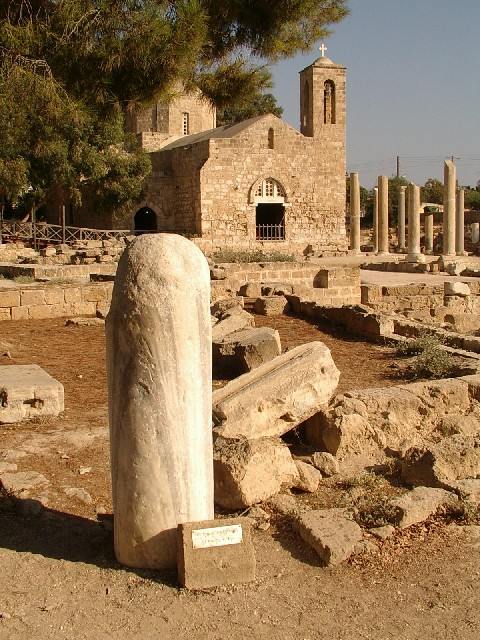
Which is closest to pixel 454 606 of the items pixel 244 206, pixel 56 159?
pixel 56 159

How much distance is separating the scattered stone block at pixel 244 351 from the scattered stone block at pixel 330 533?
11.1 feet

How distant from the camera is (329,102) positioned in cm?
3478

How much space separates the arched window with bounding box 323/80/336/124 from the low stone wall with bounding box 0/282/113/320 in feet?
78.1

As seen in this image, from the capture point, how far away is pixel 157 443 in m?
3.46

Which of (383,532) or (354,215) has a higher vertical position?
(354,215)

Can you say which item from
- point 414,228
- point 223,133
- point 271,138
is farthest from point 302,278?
point 223,133

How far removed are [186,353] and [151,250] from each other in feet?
1.66

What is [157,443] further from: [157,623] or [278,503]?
[278,503]

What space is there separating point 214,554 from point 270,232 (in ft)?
104

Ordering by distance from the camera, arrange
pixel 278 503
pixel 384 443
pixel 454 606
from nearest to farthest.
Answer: pixel 454 606 < pixel 278 503 < pixel 384 443

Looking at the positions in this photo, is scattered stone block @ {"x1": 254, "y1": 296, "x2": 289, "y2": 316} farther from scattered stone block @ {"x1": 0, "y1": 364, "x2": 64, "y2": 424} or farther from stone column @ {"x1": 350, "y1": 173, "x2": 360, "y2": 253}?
stone column @ {"x1": 350, "y1": 173, "x2": 360, "y2": 253}

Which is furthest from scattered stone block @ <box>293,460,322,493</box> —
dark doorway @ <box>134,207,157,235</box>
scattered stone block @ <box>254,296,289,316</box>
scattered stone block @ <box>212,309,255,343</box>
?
dark doorway @ <box>134,207,157,235</box>


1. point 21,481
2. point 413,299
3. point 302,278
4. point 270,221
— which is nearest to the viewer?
point 21,481

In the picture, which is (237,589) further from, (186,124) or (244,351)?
(186,124)
